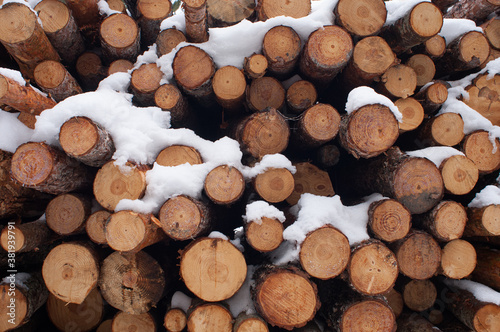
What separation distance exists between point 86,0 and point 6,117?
1.34 meters

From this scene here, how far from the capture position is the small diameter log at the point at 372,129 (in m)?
2.07

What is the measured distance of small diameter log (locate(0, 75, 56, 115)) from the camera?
1.98 m

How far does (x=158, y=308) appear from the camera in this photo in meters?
2.48

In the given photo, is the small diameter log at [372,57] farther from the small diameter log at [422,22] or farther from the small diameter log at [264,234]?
the small diameter log at [264,234]

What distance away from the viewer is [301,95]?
2.58 meters

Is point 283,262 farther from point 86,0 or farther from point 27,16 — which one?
point 86,0

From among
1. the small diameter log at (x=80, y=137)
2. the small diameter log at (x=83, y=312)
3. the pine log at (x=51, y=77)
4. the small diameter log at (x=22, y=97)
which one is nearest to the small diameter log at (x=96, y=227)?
the small diameter log at (x=80, y=137)

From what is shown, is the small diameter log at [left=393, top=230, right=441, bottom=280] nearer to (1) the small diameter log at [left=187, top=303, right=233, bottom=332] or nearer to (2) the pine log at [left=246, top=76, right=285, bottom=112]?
(1) the small diameter log at [left=187, top=303, right=233, bottom=332]

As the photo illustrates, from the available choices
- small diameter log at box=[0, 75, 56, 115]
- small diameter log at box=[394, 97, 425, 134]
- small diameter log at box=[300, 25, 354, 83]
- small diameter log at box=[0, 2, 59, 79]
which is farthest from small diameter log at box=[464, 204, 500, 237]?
small diameter log at box=[0, 2, 59, 79]

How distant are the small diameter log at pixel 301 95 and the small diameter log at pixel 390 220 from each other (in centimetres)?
108

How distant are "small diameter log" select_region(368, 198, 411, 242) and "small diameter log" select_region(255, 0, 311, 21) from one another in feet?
6.34

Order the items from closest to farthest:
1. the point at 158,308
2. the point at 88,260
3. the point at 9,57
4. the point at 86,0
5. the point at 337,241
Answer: the point at 337,241 < the point at 88,260 < the point at 158,308 < the point at 86,0 < the point at 9,57

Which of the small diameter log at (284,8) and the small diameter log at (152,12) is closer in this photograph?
the small diameter log at (284,8)

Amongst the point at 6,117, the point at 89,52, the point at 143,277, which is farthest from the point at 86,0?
the point at 143,277
